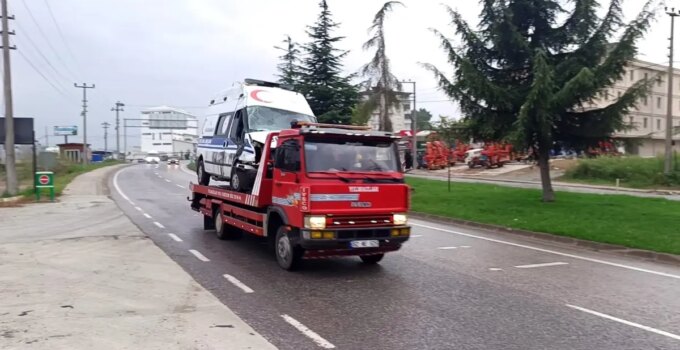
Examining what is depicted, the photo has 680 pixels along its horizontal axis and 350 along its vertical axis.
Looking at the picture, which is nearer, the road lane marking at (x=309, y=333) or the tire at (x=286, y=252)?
the road lane marking at (x=309, y=333)

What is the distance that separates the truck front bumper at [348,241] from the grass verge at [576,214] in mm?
A: 6184

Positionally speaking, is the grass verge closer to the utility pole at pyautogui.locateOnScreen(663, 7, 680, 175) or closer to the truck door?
the truck door

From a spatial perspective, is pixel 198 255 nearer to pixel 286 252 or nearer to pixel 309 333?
pixel 286 252

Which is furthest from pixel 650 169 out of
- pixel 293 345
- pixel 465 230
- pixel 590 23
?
pixel 293 345

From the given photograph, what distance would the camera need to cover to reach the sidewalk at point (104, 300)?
19.2 ft

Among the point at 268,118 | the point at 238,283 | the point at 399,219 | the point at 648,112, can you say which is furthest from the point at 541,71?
the point at 648,112

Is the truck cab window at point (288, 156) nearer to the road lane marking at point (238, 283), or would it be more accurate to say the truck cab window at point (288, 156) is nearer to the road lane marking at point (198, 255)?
the road lane marking at point (238, 283)

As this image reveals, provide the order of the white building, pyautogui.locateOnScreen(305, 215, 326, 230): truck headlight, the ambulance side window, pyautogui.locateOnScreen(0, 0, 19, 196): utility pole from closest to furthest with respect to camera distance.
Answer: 1. pyautogui.locateOnScreen(305, 215, 326, 230): truck headlight
2. the ambulance side window
3. pyautogui.locateOnScreen(0, 0, 19, 196): utility pole
4. the white building

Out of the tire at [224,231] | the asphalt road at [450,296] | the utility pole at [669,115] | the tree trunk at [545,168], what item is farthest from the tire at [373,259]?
the utility pole at [669,115]

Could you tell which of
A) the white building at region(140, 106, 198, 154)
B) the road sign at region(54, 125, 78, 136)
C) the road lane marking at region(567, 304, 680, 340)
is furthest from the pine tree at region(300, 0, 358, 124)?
the road sign at region(54, 125, 78, 136)

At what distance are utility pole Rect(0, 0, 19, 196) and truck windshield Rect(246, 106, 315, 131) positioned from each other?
18616mm

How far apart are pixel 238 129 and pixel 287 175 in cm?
371

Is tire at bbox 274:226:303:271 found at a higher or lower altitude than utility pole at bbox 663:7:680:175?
lower

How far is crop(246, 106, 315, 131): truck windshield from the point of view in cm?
1234
